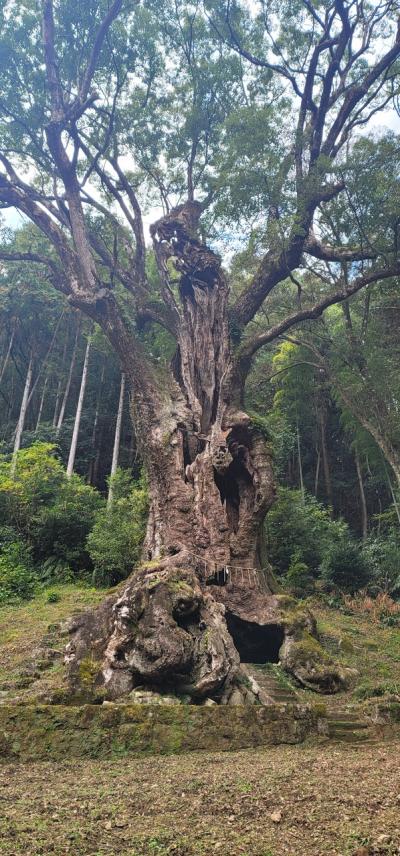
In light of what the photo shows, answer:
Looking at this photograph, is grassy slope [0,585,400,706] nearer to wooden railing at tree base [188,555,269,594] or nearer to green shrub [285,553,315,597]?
green shrub [285,553,315,597]

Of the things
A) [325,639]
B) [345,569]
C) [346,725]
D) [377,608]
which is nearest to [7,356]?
[345,569]

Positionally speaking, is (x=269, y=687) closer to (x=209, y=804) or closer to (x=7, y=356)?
(x=209, y=804)

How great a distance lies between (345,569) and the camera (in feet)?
46.2

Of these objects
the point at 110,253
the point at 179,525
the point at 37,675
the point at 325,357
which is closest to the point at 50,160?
the point at 110,253

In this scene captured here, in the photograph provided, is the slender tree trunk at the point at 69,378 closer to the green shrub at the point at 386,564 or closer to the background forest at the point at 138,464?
the background forest at the point at 138,464

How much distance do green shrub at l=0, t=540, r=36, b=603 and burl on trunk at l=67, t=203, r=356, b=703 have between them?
415cm

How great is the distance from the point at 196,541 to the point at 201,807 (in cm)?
581

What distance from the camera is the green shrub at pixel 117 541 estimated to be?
12.2 m

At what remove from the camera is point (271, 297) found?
50.8 ft

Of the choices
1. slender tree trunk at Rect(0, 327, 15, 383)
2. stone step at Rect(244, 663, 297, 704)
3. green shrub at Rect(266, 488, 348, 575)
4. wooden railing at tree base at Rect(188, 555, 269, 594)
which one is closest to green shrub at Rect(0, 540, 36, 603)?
wooden railing at tree base at Rect(188, 555, 269, 594)

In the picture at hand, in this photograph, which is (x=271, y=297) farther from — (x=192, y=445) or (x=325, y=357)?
(x=192, y=445)

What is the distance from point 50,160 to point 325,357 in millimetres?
8848

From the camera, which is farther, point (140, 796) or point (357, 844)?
point (140, 796)

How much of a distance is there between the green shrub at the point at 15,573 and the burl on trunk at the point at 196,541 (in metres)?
4.15
